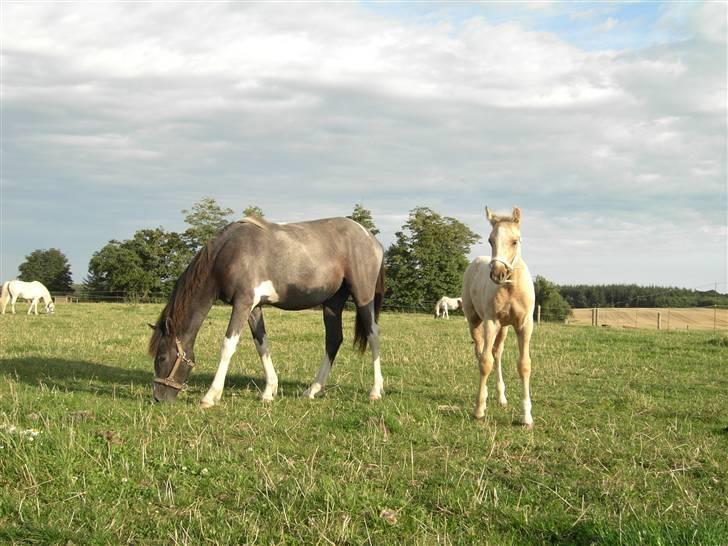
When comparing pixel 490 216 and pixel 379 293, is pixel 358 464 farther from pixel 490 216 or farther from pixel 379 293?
pixel 379 293

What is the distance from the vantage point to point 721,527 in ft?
13.4

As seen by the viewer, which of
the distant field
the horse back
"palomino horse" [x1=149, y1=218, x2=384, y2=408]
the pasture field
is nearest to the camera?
the pasture field

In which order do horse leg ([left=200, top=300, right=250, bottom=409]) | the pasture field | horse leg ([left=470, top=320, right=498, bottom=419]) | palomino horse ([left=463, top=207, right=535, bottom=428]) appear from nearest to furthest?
1. the pasture field
2. palomino horse ([left=463, top=207, right=535, bottom=428])
3. horse leg ([left=470, top=320, right=498, bottom=419])
4. horse leg ([left=200, top=300, right=250, bottom=409])

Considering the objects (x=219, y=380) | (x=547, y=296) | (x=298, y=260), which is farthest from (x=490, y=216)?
(x=547, y=296)

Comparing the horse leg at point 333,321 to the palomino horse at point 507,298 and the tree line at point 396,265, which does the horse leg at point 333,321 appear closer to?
the palomino horse at point 507,298

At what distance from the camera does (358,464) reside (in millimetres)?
5602

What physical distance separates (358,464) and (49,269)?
103332mm

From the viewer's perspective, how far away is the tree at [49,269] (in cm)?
9500

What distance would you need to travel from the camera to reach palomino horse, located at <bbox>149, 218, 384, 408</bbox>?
28.2 ft

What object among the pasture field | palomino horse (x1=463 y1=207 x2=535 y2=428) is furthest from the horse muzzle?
palomino horse (x1=463 y1=207 x2=535 y2=428)

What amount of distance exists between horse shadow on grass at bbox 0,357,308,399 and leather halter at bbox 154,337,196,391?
0.58 m

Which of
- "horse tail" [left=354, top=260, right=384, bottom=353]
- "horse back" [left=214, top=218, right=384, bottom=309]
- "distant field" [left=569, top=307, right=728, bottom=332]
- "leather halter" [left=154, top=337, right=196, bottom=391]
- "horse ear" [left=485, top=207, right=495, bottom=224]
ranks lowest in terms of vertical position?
"distant field" [left=569, top=307, right=728, bottom=332]

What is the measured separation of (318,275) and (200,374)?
11.2ft

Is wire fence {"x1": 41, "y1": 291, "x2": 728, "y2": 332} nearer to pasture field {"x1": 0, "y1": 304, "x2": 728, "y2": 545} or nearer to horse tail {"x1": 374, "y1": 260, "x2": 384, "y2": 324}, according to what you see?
horse tail {"x1": 374, "y1": 260, "x2": 384, "y2": 324}
